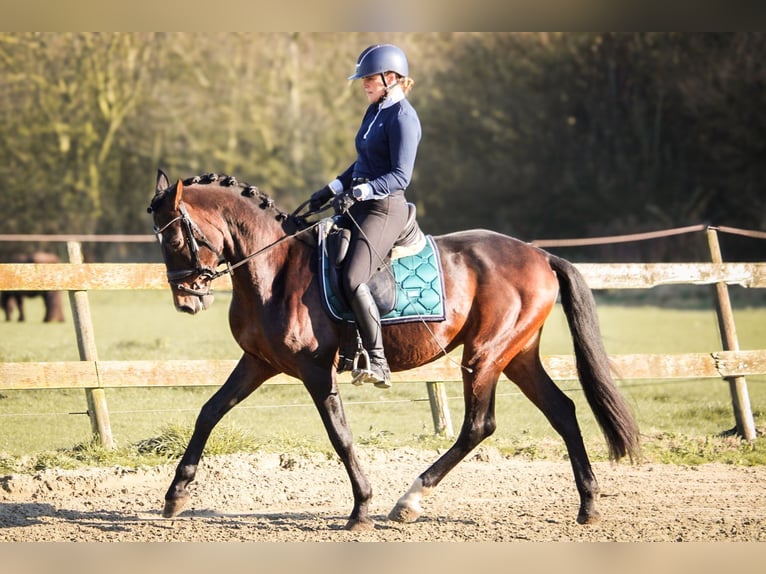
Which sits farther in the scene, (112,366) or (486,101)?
(486,101)

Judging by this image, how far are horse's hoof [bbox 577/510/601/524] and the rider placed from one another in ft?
4.75

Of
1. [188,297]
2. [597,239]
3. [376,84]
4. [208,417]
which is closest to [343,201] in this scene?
[376,84]

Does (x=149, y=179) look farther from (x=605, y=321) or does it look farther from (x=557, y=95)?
(x=605, y=321)

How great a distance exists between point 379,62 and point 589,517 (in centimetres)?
301

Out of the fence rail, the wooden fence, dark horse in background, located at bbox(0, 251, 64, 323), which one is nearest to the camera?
the fence rail

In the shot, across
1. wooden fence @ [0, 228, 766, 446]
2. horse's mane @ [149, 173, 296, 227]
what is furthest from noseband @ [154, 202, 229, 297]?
wooden fence @ [0, 228, 766, 446]

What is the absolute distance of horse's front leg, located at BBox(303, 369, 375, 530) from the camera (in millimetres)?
5598

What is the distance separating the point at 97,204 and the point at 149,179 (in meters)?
1.92

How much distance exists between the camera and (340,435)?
18.4 ft

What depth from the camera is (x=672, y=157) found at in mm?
28781

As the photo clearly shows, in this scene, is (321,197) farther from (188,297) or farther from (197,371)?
(197,371)

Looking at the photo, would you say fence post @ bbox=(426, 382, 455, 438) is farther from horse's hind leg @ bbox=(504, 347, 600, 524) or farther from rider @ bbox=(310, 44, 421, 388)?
rider @ bbox=(310, 44, 421, 388)

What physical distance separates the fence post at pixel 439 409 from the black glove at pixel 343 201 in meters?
2.82

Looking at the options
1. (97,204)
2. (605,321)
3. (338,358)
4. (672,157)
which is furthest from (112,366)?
(672,157)
